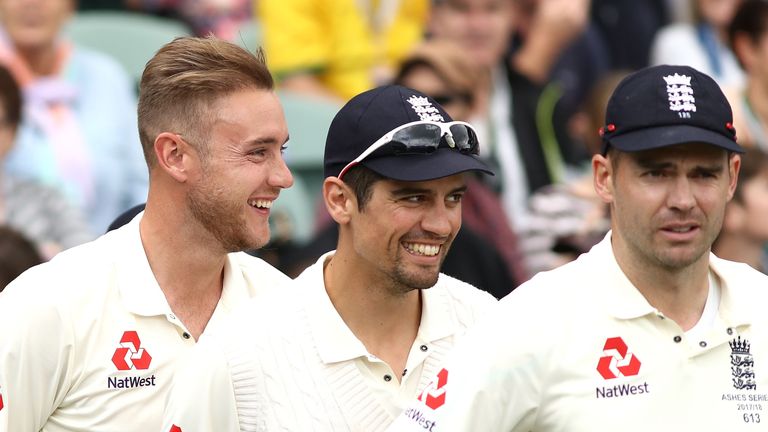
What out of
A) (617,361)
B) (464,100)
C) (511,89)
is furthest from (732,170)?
(511,89)

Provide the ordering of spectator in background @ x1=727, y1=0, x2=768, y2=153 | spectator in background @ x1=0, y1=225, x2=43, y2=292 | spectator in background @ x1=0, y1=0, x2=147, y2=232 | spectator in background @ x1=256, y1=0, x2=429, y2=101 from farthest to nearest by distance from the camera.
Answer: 1. spectator in background @ x1=256, y1=0, x2=429, y2=101
2. spectator in background @ x1=727, y1=0, x2=768, y2=153
3. spectator in background @ x1=0, y1=0, x2=147, y2=232
4. spectator in background @ x1=0, y1=225, x2=43, y2=292

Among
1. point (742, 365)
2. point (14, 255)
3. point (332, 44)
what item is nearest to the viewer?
point (742, 365)

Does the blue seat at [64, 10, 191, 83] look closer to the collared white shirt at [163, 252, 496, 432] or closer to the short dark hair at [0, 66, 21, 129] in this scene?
the short dark hair at [0, 66, 21, 129]

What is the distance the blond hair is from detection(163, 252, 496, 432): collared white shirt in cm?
64

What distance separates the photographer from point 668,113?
408 centimetres

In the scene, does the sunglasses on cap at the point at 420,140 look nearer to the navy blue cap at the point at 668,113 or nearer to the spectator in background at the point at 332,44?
the navy blue cap at the point at 668,113

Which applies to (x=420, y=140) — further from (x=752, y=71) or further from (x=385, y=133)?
(x=752, y=71)

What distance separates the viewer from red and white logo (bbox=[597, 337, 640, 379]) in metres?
4.06

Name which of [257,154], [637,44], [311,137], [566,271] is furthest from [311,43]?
[566,271]

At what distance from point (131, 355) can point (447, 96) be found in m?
3.59

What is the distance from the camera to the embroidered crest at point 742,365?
4129mm

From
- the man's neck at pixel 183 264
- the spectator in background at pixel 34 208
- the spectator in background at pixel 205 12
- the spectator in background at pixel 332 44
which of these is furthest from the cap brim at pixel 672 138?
the spectator in background at pixel 205 12

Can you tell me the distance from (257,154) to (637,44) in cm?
637

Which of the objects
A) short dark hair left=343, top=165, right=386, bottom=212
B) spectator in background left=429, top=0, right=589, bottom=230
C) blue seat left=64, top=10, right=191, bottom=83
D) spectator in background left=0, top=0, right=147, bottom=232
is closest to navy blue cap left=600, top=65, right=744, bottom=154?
short dark hair left=343, top=165, right=386, bottom=212
